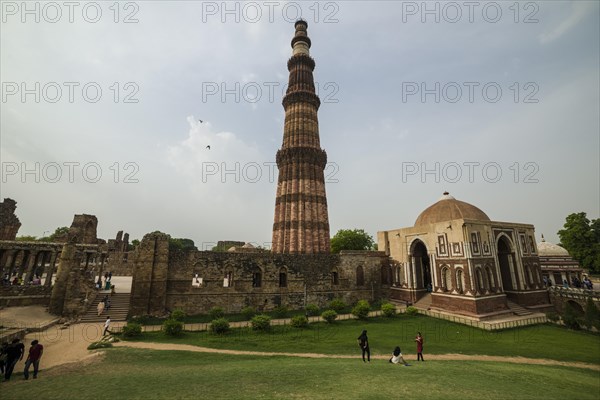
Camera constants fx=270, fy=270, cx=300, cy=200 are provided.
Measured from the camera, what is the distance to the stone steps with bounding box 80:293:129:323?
682 inches

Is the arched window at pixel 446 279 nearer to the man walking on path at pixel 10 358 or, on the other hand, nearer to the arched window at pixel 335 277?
the arched window at pixel 335 277

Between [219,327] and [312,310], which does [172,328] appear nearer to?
[219,327]

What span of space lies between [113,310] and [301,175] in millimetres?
19287

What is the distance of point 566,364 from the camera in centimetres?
1086

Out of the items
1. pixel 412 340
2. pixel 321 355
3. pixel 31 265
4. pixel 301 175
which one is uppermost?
pixel 301 175

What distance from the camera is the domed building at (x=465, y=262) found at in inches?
765

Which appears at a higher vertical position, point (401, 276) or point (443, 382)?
point (401, 276)

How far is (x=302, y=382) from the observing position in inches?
293

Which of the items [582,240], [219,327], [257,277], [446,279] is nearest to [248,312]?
[257,277]

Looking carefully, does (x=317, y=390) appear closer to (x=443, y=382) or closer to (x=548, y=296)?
(x=443, y=382)

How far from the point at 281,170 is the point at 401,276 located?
1613 centimetres

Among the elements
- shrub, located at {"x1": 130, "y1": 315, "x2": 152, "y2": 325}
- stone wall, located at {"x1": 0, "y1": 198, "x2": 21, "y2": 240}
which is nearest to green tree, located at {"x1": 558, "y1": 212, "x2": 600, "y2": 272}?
shrub, located at {"x1": 130, "y1": 315, "x2": 152, "y2": 325}

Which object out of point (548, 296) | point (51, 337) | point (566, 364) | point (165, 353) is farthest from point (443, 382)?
point (548, 296)

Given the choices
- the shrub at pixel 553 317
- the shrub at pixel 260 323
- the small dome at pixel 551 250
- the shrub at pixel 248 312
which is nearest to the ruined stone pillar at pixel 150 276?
the shrub at pixel 248 312
